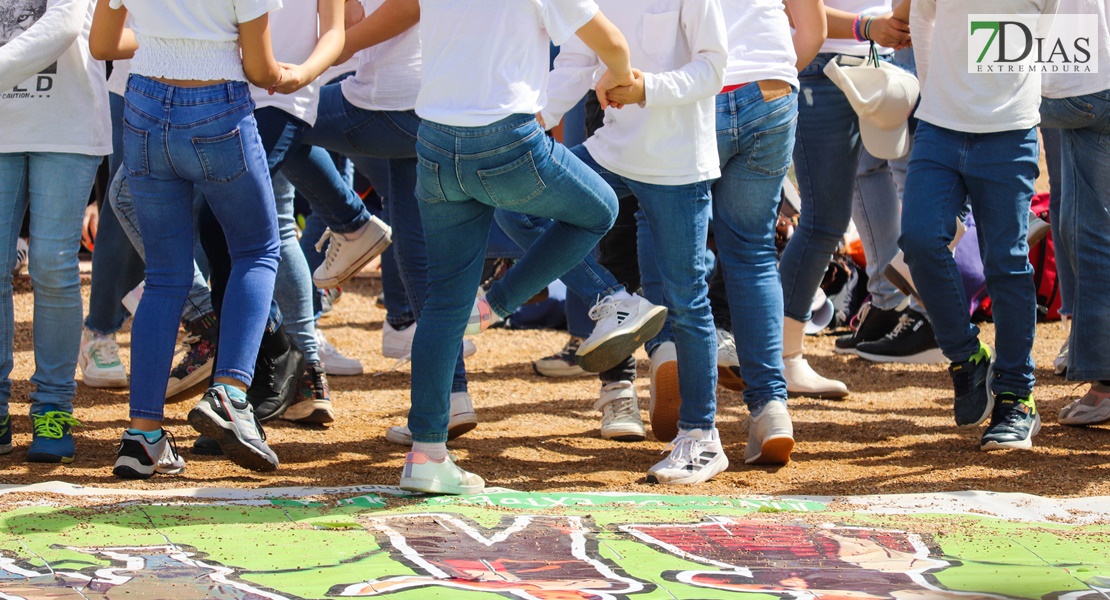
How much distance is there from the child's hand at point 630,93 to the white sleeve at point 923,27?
1281 millimetres

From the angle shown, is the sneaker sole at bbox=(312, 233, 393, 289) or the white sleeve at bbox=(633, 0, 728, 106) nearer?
the white sleeve at bbox=(633, 0, 728, 106)

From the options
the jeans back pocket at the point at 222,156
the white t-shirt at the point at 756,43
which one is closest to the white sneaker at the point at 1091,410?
the white t-shirt at the point at 756,43

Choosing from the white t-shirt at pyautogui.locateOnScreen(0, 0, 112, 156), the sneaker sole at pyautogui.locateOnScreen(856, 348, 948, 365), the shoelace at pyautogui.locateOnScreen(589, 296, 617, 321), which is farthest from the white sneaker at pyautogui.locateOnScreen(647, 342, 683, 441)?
the sneaker sole at pyautogui.locateOnScreen(856, 348, 948, 365)

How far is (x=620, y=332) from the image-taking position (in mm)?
3838

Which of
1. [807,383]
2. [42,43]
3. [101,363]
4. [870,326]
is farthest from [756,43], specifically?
[101,363]

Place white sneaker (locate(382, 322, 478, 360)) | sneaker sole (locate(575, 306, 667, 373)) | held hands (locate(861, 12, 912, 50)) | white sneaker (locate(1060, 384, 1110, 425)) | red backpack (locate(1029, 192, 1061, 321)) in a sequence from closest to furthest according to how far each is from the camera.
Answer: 1. sneaker sole (locate(575, 306, 667, 373))
2. held hands (locate(861, 12, 912, 50))
3. white sneaker (locate(1060, 384, 1110, 425))
4. white sneaker (locate(382, 322, 478, 360))
5. red backpack (locate(1029, 192, 1061, 321))

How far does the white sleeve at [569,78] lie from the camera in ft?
13.0

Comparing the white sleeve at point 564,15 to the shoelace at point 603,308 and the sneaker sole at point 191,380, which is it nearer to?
the shoelace at point 603,308

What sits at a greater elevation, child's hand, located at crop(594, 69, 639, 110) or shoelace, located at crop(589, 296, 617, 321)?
child's hand, located at crop(594, 69, 639, 110)

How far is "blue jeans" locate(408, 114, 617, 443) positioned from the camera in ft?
11.3

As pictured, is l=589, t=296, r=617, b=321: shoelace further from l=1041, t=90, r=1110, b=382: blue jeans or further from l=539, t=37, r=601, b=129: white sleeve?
l=1041, t=90, r=1110, b=382: blue jeans

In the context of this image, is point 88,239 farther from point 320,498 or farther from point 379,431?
point 320,498

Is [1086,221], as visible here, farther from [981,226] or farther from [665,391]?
[665,391]

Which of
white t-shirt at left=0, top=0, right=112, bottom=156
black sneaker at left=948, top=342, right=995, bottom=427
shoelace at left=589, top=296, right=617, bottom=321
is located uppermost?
white t-shirt at left=0, top=0, right=112, bottom=156
